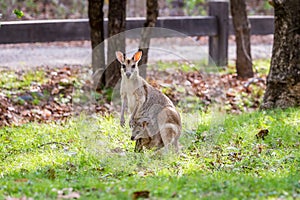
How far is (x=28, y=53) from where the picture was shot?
49.4ft

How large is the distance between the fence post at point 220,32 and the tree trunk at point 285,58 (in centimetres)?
492

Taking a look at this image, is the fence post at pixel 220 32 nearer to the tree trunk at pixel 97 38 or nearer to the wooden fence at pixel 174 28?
the wooden fence at pixel 174 28

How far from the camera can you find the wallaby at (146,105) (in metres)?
7.01

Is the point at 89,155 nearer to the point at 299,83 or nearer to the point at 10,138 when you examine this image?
the point at 10,138

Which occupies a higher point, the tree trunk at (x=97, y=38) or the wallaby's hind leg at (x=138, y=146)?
the tree trunk at (x=97, y=38)

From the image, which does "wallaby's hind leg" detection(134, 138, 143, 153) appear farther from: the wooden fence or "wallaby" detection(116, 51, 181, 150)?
the wooden fence

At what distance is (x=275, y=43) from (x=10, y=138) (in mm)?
4354

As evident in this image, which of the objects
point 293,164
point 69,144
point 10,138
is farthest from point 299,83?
point 10,138

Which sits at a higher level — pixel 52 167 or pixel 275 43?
pixel 275 43

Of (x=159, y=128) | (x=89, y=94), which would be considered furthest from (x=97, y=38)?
(x=159, y=128)

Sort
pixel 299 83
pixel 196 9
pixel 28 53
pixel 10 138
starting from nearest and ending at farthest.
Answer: pixel 10 138, pixel 299 83, pixel 28 53, pixel 196 9

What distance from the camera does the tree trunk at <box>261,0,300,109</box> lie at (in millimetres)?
9695

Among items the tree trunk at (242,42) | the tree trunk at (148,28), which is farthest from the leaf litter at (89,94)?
the tree trunk at (148,28)

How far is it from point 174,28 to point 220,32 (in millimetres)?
1272
